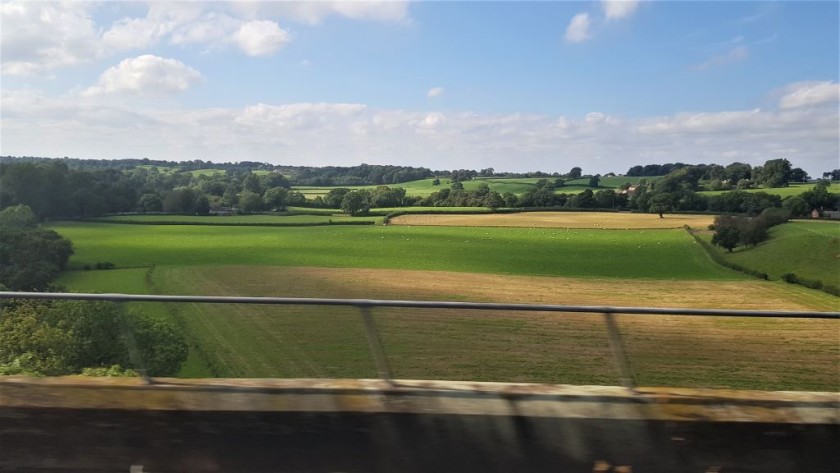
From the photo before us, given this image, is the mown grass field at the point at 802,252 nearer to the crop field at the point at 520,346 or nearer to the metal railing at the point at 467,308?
the crop field at the point at 520,346

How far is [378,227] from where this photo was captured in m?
34.3

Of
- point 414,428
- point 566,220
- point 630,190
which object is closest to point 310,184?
point 566,220

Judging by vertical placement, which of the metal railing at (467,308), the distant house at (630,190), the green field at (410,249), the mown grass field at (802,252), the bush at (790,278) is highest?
the distant house at (630,190)

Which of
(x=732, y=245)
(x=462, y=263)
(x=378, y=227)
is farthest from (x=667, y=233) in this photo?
(x=378, y=227)

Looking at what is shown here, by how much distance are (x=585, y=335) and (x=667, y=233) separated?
21.6m

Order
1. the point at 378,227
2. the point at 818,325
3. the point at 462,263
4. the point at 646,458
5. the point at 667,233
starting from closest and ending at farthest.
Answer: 1. the point at 646,458
2. the point at 818,325
3. the point at 667,233
4. the point at 462,263
5. the point at 378,227

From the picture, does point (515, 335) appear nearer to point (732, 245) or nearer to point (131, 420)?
point (131, 420)

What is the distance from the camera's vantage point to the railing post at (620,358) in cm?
407

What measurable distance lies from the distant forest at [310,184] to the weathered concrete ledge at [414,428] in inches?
652

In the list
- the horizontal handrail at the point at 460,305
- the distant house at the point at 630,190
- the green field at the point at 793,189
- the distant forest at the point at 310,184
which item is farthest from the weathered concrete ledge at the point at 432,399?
the distant house at the point at 630,190

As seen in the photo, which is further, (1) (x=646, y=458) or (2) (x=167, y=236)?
(2) (x=167, y=236)

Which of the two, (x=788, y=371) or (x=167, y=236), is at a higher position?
(x=788, y=371)

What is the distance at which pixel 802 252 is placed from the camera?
16.1 meters

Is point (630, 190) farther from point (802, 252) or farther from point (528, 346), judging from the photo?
point (528, 346)
